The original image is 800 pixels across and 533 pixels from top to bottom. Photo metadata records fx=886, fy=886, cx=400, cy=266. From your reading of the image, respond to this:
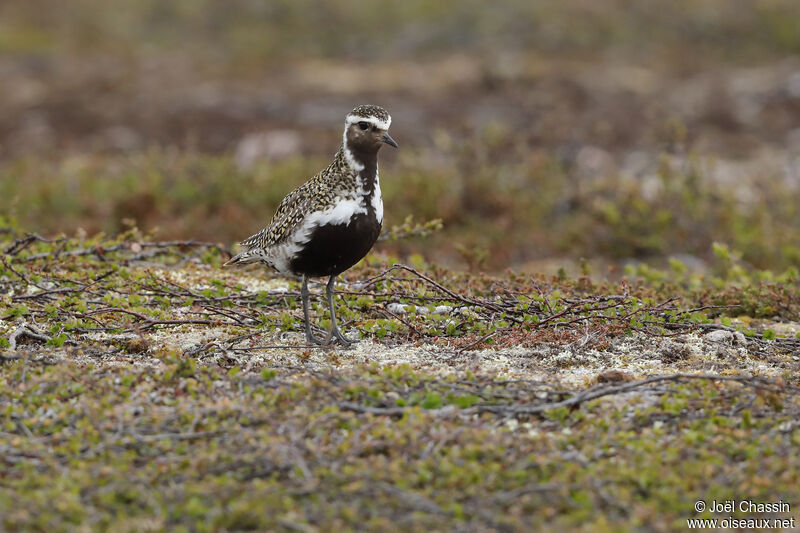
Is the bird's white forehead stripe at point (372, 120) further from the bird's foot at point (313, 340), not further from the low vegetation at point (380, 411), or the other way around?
the bird's foot at point (313, 340)

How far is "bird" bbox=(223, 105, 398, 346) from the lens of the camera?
Result: 607 centimetres

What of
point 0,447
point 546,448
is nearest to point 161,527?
point 0,447

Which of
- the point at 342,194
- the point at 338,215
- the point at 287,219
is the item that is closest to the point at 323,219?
the point at 338,215

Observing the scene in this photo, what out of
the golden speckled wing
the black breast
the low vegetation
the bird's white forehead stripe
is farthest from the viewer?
the bird's white forehead stripe

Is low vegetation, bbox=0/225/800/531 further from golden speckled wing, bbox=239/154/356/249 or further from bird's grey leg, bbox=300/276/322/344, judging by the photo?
golden speckled wing, bbox=239/154/356/249

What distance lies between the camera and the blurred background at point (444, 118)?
1209cm

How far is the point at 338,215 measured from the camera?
6.05 meters

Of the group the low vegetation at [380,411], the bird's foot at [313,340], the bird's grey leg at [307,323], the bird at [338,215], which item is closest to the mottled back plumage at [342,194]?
the bird at [338,215]

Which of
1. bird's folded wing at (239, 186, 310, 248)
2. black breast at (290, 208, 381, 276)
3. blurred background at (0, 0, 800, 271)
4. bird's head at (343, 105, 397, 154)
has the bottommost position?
black breast at (290, 208, 381, 276)

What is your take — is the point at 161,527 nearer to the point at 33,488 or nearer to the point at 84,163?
the point at 33,488

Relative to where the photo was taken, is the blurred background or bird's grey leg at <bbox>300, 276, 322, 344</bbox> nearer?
bird's grey leg at <bbox>300, 276, 322, 344</bbox>

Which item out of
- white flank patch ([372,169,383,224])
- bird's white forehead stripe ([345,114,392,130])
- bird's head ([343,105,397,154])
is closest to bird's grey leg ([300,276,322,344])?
white flank patch ([372,169,383,224])

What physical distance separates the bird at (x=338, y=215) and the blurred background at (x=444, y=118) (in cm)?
287

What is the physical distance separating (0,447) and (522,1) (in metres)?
25.9
